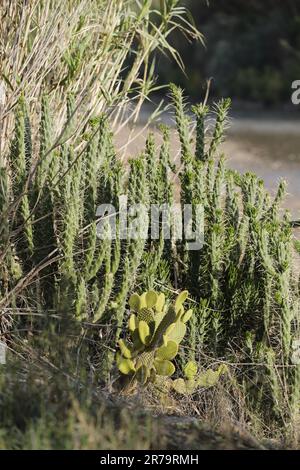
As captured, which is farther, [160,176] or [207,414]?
[160,176]

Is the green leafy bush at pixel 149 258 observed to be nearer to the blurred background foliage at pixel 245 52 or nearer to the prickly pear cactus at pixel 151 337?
the prickly pear cactus at pixel 151 337

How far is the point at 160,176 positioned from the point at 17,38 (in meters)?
1.06

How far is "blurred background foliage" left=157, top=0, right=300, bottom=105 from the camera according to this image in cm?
2078

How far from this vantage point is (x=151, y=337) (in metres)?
4.45

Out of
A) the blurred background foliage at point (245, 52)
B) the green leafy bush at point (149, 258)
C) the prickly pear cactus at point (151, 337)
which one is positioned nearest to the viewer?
the prickly pear cactus at point (151, 337)

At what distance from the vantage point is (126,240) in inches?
195

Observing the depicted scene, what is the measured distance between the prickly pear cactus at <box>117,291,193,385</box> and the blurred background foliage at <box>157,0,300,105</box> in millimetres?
16092

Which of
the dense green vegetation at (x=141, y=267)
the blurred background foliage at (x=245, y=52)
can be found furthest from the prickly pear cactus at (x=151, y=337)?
the blurred background foliage at (x=245, y=52)

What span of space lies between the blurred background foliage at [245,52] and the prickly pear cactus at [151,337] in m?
16.1

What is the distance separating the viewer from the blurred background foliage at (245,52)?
2078 cm

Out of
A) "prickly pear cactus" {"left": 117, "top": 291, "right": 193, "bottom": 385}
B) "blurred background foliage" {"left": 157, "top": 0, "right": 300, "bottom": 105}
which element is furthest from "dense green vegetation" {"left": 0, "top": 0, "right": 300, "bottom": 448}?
"blurred background foliage" {"left": 157, "top": 0, "right": 300, "bottom": 105}
